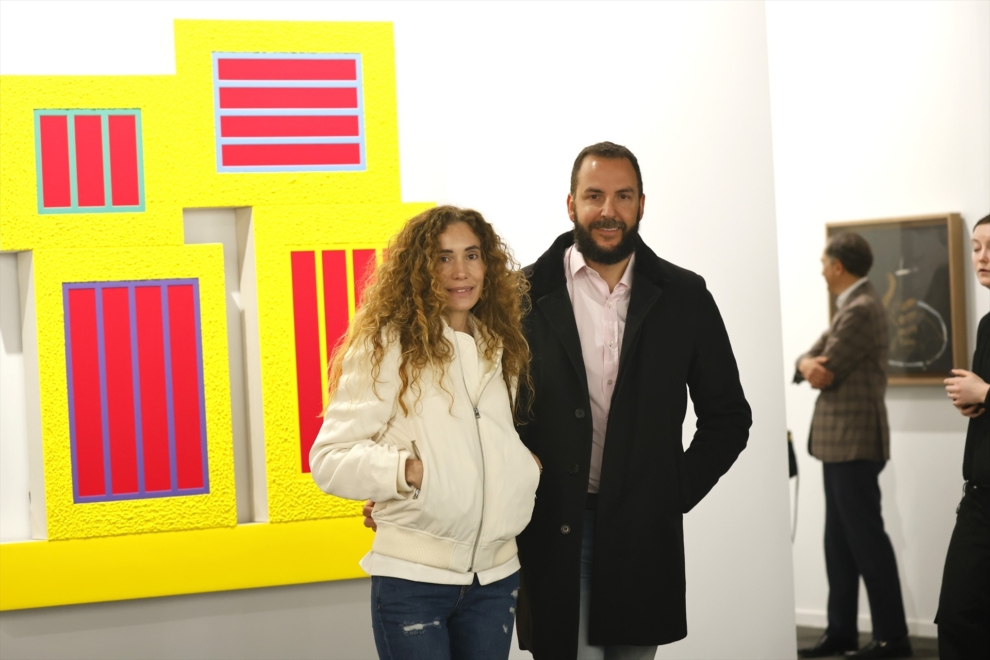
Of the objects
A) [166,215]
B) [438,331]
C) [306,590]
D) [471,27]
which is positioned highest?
[471,27]

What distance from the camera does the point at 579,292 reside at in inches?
96.5

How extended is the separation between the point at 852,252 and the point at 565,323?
8.22 ft

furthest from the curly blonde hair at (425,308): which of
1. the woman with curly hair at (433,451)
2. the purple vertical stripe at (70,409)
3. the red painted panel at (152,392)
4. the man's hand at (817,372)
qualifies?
the man's hand at (817,372)

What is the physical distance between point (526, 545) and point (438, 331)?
0.54 metres

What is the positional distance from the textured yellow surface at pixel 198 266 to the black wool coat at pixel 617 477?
3.08 ft

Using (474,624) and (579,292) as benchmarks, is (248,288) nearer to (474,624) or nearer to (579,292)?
(579,292)

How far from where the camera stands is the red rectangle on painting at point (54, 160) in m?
2.96

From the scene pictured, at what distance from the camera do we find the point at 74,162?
298 centimetres

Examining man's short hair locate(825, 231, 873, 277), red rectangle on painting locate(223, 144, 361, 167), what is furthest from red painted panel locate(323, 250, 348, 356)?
man's short hair locate(825, 231, 873, 277)

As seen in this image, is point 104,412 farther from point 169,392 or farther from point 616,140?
point 616,140

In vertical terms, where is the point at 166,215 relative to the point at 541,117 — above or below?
below

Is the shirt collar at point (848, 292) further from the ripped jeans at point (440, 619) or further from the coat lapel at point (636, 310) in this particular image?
the ripped jeans at point (440, 619)

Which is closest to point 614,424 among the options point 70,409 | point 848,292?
point 70,409

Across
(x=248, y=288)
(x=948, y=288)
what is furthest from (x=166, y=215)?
(x=948, y=288)
